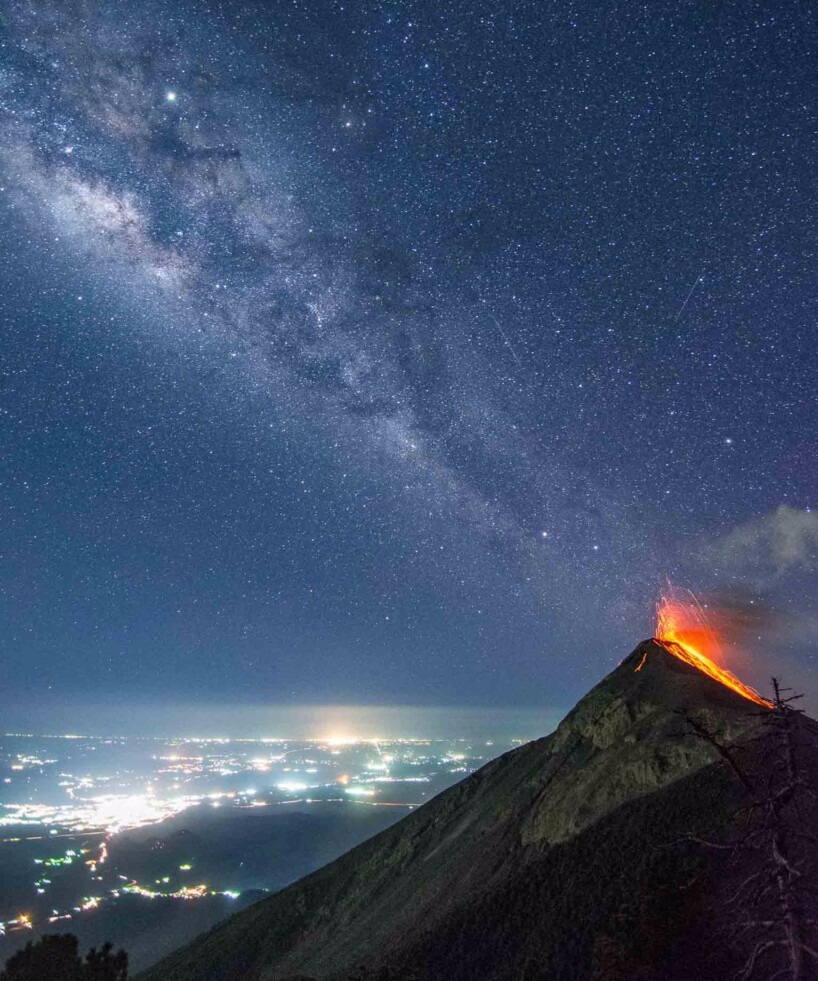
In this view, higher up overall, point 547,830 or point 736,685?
point 736,685

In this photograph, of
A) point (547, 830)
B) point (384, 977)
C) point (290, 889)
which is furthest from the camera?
point (290, 889)

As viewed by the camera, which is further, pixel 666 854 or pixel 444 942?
pixel 444 942

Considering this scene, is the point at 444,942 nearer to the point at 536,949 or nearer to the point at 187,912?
the point at 536,949

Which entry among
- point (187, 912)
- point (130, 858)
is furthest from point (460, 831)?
point (130, 858)

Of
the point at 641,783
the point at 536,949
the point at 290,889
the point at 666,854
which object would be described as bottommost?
the point at 290,889

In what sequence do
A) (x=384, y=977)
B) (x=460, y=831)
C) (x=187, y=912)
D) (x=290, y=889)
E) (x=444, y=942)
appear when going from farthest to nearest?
(x=187, y=912) < (x=290, y=889) < (x=460, y=831) < (x=444, y=942) < (x=384, y=977)

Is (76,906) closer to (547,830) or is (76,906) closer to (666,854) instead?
(547,830)

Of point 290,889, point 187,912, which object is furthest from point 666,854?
point 187,912
